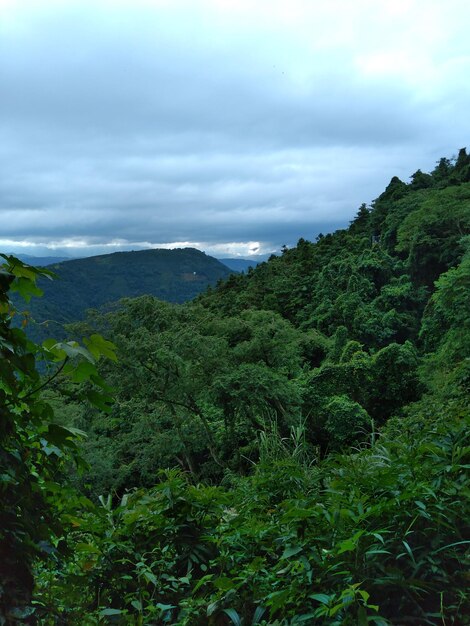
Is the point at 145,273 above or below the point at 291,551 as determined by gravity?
above

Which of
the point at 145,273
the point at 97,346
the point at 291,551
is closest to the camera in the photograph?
the point at 97,346

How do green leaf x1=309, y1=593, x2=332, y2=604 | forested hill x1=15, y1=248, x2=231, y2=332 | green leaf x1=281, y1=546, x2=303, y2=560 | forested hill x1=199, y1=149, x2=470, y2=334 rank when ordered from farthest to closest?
forested hill x1=15, y1=248, x2=231, y2=332, forested hill x1=199, y1=149, x2=470, y2=334, green leaf x1=281, y1=546, x2=303, y2=560, green leaf x1=309, y1=593, x2=332, y2=604

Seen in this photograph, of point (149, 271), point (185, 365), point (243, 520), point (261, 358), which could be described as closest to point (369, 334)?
point (261, 358)

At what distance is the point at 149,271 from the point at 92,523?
87645mm

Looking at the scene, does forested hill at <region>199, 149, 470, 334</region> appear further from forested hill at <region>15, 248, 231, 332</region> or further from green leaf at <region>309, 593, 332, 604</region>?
forested hill at <region>15, 248, 231, 332</region>

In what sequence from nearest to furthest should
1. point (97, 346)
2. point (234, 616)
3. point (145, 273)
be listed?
point (97, 346) < point (234, 616) < point (145, 273)

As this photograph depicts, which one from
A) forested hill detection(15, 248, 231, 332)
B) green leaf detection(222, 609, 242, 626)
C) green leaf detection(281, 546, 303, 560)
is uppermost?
forested hill detection(15, 248, 231, 332)

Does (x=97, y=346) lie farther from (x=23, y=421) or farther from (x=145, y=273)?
(x=145, y=273)

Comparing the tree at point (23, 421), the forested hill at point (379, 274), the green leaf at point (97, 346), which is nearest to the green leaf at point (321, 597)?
the tree at point (23, 421)

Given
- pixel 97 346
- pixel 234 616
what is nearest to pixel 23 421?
pixel 97 346

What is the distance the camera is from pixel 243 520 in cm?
162

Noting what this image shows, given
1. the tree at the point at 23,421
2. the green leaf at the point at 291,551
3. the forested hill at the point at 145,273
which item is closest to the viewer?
the tree at the point at 23,421

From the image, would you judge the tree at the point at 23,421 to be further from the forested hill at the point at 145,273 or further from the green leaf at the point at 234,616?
the forested hill at the point at 145,273

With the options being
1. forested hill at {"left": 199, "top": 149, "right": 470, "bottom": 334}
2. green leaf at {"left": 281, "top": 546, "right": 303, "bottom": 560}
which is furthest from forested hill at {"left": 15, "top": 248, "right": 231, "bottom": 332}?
green leaf at {"left": 281, "top": 546, "right": 303, "bottom": 560}
